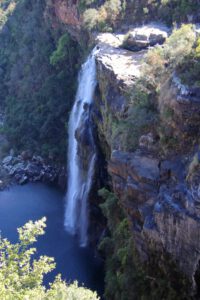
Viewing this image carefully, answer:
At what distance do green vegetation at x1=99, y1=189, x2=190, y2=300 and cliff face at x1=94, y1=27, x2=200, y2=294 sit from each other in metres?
0.47

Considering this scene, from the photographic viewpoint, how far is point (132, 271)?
762 inches

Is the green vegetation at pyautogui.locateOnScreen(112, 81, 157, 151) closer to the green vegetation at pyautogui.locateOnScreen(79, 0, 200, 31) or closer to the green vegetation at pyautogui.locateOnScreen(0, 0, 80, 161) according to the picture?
the green vegetation at pyautogui.locateOnScreen(79, 0, 200, 31)

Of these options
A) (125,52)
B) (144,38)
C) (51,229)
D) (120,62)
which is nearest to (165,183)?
(120,62)

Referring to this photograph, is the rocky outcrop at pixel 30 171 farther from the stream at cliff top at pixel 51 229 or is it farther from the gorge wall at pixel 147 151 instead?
the gorge wall at pixel 147 151

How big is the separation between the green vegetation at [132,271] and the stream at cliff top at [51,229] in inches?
80.9

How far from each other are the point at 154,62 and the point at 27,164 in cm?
2243

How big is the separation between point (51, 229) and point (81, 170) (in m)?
4.35

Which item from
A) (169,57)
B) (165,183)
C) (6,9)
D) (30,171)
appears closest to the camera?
(165,183)

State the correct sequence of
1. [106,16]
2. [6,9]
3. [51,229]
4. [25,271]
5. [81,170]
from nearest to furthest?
[25,271] < [51,229] < [81,170] < [106,16] < [6,9]

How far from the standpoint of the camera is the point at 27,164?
40.3 meters

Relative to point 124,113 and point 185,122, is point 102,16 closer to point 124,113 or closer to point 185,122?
point 124,113

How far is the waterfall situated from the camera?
28.9 m

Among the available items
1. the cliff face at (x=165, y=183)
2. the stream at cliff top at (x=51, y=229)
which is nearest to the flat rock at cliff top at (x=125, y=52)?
the cliff face at (x=165, y=183)

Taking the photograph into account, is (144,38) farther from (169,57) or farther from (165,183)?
(165,183)
